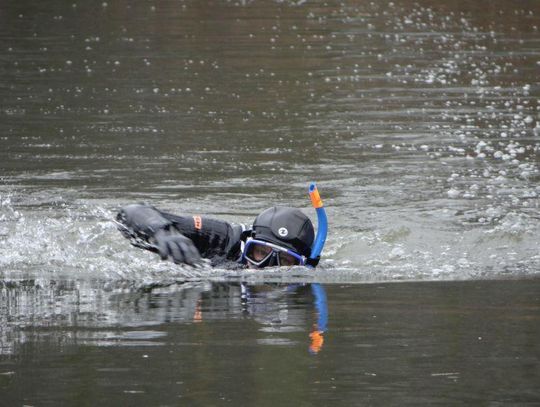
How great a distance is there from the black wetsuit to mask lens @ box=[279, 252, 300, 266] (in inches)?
16.3

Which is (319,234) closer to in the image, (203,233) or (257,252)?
(257,252)

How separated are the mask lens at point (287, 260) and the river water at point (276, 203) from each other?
8cm

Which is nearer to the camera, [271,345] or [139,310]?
[271,345]

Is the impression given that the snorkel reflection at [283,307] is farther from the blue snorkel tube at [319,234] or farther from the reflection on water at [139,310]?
the blue snorkel tube at [319,234]

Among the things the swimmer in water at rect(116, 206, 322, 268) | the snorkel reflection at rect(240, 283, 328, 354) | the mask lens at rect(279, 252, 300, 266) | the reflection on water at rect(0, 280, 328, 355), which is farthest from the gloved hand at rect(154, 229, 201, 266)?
the mask lens at rect(279, 252, 300, 266)

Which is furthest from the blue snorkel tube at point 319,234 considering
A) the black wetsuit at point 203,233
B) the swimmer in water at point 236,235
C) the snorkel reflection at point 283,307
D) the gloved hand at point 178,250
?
the gloved hand at point 178,250

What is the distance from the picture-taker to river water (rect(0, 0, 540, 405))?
7.28m

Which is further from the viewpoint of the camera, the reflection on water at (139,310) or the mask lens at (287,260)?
the mask lens at (287,260)

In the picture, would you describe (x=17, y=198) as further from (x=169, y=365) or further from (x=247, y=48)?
(x=247, y=48)

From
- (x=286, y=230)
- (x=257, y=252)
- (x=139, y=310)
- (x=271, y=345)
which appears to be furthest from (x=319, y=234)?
(x=271, y=345)

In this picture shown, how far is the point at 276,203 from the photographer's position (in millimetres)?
14250

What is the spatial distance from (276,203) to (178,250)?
467cm

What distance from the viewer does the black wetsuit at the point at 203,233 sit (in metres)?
10.6

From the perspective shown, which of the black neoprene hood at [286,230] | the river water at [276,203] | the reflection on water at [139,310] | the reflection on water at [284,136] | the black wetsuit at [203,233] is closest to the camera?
the river water at [276,203]
